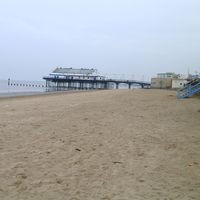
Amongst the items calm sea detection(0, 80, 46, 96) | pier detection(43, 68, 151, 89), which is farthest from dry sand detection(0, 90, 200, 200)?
pier detection(43, 68, 151, 89)

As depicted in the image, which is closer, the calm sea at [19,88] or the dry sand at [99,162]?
the dry sand at [99,162]

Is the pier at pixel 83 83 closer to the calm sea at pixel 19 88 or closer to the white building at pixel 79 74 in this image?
the white building at pixel 79 74

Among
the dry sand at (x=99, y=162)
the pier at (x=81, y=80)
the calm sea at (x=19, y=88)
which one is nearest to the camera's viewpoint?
the dry sand at (x=99, y=162)

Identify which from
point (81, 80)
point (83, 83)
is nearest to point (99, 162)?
point (81, 80)

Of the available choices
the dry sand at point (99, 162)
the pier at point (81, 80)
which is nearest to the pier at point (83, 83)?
the pier at point (81, 80)

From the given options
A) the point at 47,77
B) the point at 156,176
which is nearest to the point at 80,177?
the point at 156,176

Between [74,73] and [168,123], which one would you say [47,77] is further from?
[168,123]

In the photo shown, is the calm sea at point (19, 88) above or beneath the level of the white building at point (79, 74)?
beneath

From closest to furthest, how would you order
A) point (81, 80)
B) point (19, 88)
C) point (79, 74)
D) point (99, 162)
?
point (99, 162)
point (19, 88)
point (81, 80)
point (79, 74)

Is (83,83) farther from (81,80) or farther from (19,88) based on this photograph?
(19,88)

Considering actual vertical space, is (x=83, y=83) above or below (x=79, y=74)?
below

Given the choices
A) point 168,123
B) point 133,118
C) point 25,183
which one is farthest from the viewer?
point 133,118

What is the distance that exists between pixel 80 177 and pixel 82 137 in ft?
8.47

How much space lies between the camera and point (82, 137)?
22.9ft
